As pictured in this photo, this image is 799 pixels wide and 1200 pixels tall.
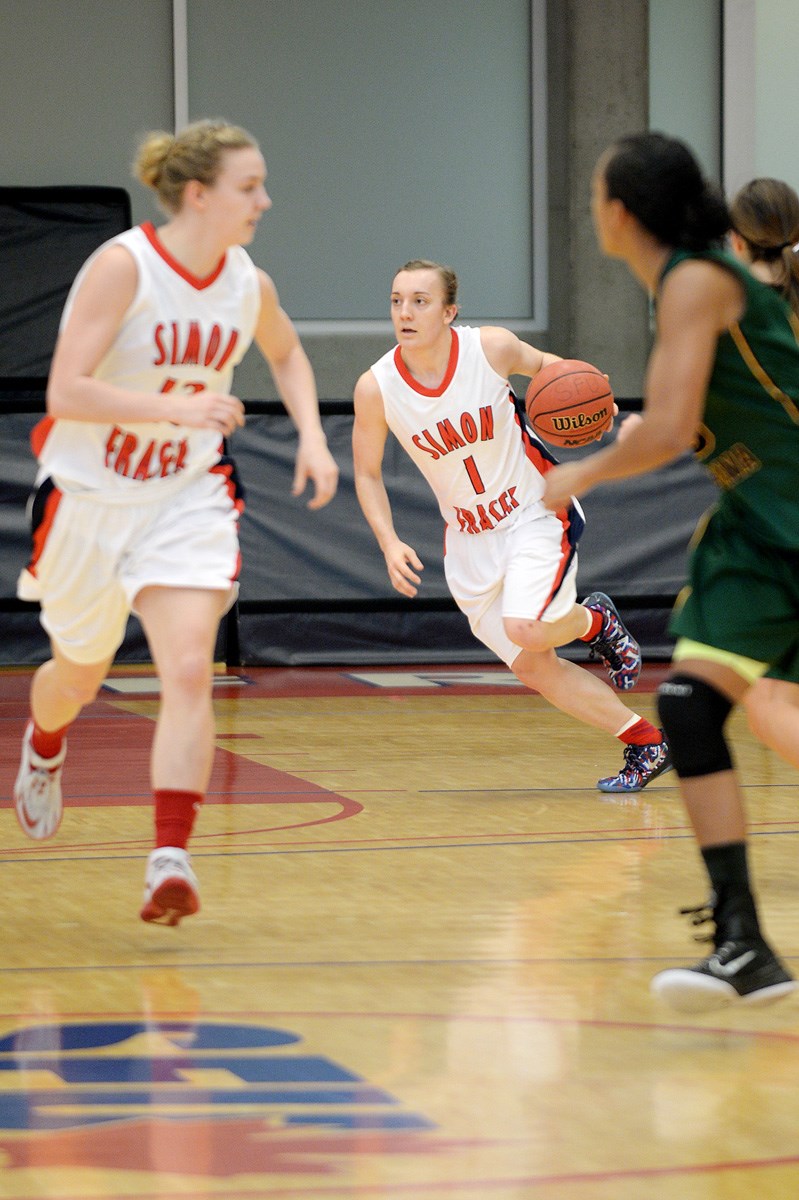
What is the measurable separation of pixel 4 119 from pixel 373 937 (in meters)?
9.69

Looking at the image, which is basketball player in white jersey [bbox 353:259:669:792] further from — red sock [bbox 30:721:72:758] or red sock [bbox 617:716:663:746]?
red sock [bbox 30:721:72:758]

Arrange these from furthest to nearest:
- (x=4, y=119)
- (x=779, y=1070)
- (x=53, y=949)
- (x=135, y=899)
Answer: (x=4, y=119) → (x=135, y=899) → (x=53, y=949) → (x=779, y=1070)

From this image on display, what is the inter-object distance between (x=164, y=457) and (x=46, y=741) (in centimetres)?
79

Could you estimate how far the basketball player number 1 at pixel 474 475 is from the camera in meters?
5.58

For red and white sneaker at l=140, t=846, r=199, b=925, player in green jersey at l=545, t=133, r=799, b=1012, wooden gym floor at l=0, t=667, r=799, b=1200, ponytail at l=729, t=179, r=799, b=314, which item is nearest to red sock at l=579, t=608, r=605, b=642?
wooden gym floor at l=0, t=667, r=799, b=1200

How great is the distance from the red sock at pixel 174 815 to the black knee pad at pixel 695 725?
41.0 inches

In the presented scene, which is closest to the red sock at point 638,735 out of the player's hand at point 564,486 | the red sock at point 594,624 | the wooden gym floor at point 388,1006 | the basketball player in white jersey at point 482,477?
the basketball player in white jersey at point 482,477

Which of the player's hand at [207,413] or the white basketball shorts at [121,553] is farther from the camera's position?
the white basketball shorts at [121,553]

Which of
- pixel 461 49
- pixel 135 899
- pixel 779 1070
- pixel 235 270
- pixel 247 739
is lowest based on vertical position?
pixel 247 739

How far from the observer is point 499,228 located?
1280 cm

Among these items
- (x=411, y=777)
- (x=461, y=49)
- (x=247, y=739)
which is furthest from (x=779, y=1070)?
(x=461, y=49)

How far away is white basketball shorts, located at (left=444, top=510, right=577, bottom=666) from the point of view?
17.7 feet

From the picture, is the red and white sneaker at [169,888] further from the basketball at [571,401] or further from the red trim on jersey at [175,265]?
the basketball at [571,401]

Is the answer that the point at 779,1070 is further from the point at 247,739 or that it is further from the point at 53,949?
the point at 247,739
